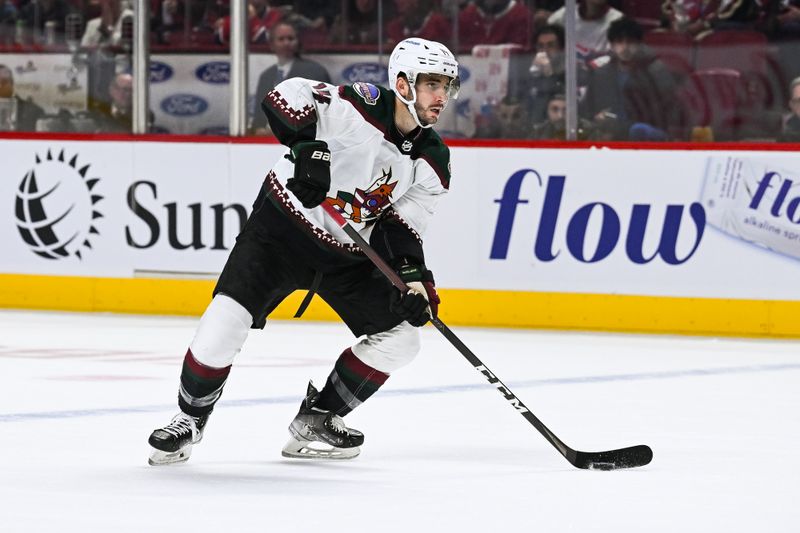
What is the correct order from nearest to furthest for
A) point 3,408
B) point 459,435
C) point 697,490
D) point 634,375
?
point 697,490 < point 459,435 < point 3,408 < point 634,375

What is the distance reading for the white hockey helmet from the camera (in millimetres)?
4130

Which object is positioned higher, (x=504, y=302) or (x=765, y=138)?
(x=765, y=138)

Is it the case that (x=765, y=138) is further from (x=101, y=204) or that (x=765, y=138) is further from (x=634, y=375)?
(x=101, y=204)

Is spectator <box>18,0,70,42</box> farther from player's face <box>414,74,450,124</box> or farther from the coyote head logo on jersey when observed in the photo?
player's face <box>414,74,450,124</box>

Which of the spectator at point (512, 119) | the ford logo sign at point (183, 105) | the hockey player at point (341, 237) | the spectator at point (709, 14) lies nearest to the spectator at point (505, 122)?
the spectator at point (512, 119)

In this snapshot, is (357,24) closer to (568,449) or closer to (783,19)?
(783,19)

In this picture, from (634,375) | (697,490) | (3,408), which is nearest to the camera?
(697,490)

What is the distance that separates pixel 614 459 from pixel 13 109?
5.51 metres

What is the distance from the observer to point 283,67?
8.54m

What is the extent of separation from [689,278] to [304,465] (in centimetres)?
375

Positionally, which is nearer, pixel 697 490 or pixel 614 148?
pixel 697 490

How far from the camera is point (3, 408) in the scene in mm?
5223

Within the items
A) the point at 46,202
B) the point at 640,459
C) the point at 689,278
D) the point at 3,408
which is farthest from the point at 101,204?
the point at 640,459

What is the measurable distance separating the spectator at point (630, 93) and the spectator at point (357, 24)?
3.52ft
